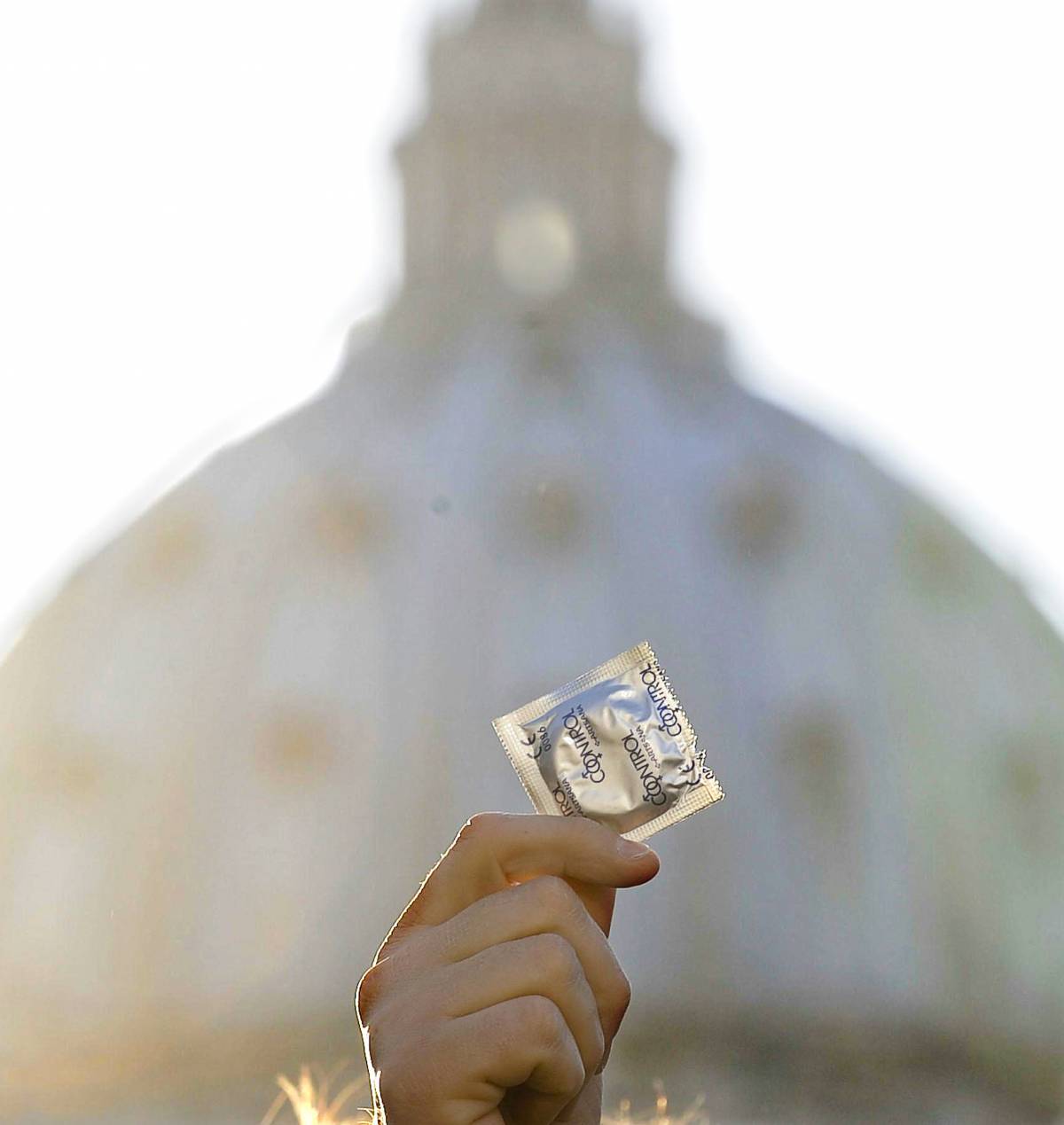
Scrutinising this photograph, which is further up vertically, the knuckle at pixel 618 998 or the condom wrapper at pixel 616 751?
the condom wrapper at pixel 616 751

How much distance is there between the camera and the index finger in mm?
1434

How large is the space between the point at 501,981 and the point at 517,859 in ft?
0.45

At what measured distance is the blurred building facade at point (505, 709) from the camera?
2420cm

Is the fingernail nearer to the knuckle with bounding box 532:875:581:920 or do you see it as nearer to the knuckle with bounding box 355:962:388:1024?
the knuckle with bounding box 532:875:581:920

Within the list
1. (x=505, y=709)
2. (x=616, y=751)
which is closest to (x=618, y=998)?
(x=616, y=751)

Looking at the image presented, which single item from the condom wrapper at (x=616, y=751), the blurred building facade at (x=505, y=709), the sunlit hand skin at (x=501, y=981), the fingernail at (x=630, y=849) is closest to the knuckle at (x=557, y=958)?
the sunlit hand skin at (x=501, y=981)

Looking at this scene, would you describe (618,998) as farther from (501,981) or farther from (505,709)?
(505,709)

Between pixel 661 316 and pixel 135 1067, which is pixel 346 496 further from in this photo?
pixel 135 1067

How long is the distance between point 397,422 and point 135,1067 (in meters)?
9.02

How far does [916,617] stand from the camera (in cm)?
2631

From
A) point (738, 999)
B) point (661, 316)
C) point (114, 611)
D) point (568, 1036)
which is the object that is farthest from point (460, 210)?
point (568, 1036)

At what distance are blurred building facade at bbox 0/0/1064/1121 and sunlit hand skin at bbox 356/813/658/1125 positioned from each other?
21591mm

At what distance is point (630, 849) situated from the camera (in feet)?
4.69

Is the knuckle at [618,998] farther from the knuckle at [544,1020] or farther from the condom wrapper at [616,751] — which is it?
the condom wrapper at [616,751]
